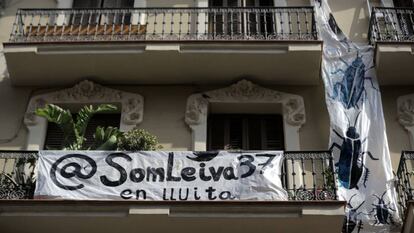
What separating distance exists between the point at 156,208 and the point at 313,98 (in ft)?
14.5

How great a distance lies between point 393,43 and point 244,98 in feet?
9.90

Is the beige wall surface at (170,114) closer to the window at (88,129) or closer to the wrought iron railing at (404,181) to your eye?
the window at (88,129)

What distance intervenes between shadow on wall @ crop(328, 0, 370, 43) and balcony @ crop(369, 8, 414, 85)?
1.38ft

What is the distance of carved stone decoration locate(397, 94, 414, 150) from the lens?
12.2 m

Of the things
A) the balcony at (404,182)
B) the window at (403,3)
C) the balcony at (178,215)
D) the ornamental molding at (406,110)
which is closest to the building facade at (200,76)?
the ornamental molding at (406,110)

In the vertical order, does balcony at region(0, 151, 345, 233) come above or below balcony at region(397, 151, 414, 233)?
below

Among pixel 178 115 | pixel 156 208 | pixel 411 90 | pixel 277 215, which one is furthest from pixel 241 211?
pixel 411 90

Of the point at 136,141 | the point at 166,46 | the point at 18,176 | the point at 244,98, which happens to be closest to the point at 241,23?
the point at 244,98

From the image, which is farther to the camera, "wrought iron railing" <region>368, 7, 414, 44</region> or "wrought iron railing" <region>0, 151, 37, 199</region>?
"wrought iron railing" <region>368, 7, 414, 44</region>

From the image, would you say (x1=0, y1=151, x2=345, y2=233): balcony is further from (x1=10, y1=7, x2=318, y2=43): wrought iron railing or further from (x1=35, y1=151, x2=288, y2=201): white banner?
(x1=10, y1=7, x2=318, y2=43): wrought iron railing

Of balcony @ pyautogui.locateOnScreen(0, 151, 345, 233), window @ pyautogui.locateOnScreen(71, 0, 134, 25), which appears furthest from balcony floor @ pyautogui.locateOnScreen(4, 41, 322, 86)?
balcony @ pyautogui.locateOnScreen(0, 151, 345, 233)

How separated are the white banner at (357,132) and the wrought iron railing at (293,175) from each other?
1.63ft

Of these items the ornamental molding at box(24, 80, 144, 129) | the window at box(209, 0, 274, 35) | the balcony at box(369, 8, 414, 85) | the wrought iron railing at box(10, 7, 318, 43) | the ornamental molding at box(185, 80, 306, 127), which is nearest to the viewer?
the balcony at box(369, 8, 414, 85)

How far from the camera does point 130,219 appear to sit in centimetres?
1004
